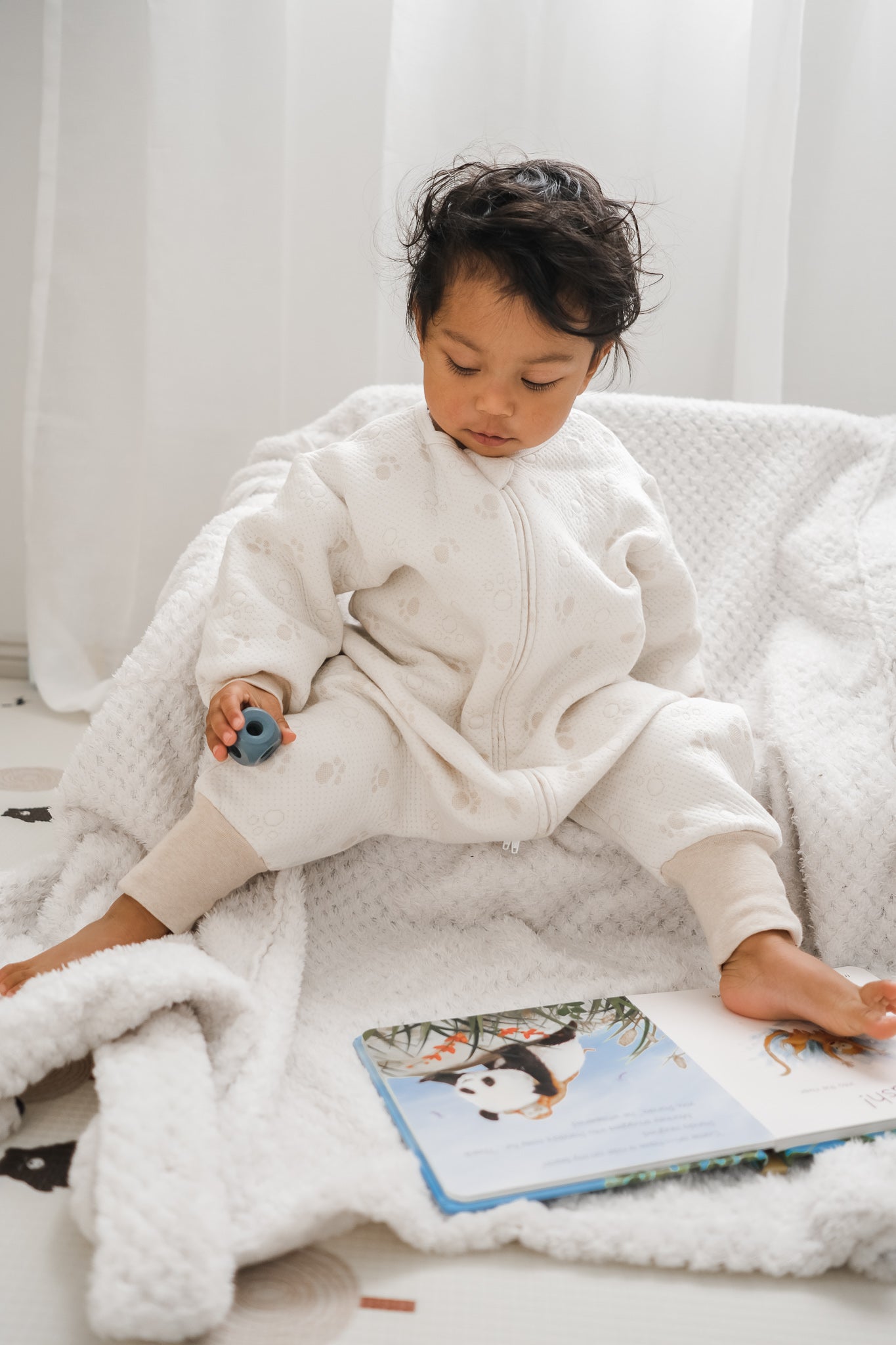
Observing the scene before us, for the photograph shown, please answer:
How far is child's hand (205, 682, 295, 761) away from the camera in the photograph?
74cm

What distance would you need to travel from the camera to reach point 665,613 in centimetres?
97

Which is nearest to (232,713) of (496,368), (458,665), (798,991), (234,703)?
(234,703)

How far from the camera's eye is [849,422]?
3.87 ft

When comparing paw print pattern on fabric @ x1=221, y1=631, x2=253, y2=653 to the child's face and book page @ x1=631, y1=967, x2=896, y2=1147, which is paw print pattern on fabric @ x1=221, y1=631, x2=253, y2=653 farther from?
book page @ x1=631, y1=967, x2=896, y2=1147

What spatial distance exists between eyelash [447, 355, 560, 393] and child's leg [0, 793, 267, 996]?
0.38 metres

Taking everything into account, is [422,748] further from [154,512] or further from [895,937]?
[154,512]

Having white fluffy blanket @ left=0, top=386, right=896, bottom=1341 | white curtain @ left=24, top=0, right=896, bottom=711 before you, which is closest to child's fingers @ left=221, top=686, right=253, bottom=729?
white fluffy blanket @ left=0, top=386, right=896, bottom=1341

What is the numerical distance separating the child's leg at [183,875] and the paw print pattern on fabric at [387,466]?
0.30 metres

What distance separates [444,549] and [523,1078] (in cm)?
41

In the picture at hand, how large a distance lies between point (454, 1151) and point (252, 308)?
129 cm

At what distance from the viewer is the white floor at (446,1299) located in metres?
0.49

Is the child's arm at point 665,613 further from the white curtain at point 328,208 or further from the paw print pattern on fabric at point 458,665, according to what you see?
the white curtain at point 328,208

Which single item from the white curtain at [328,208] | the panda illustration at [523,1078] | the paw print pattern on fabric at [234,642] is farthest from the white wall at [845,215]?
the panda illustration at [523,1078]

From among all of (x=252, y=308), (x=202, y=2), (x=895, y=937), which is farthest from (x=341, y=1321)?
(x=202, y=2)
